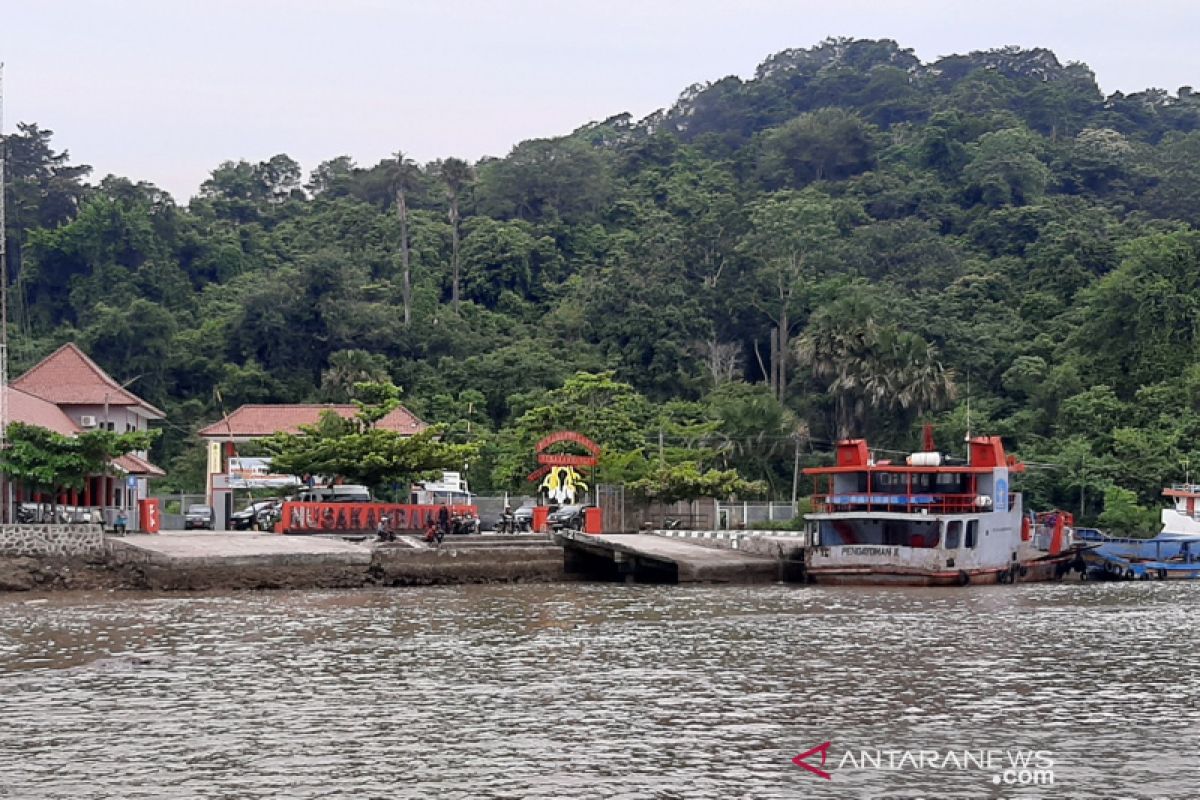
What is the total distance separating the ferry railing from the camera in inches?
1804

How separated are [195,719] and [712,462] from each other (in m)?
49.2

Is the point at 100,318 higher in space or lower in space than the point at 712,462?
higher

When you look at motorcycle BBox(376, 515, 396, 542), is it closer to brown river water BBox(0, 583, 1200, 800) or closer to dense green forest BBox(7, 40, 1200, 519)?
brown river water BBox(0, 583, 1200, 800)

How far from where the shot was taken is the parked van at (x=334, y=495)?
171ft

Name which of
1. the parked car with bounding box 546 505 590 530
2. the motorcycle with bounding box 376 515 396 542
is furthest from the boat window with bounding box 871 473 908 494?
the motorcycle with bounding box 376 515 396 542

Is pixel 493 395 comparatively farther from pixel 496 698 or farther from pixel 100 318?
pixel 496 698

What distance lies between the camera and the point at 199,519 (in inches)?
2250

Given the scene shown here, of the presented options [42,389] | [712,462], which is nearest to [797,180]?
[712,462]

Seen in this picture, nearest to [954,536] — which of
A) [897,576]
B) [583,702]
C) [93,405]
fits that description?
[897,576]

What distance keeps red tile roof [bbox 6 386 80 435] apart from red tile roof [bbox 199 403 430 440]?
1064 cm

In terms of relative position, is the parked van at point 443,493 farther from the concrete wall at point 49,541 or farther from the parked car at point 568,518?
the concrete wall at point 49,541

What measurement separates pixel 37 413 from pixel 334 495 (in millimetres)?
10327

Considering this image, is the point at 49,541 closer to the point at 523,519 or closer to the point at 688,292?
the point at 523,519

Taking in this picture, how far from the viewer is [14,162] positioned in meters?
112
